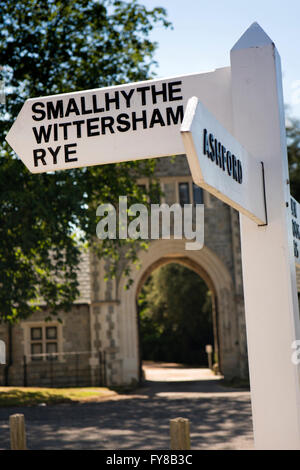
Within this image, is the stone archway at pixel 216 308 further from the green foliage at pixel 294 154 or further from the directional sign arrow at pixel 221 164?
the directional sign arrow at pixel 221 164

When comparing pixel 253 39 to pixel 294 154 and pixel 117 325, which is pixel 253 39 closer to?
pixel 117 325

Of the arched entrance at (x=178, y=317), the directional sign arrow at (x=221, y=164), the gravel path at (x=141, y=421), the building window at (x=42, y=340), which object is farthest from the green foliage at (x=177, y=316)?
the directional sign arrow at (x=221, y=164)

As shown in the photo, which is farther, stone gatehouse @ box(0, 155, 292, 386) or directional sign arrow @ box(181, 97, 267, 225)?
stone gatehouse @ box(0, 155, 292, 386)

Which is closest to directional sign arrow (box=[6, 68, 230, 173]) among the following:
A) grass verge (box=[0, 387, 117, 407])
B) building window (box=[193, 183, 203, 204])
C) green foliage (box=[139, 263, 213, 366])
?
A: grass verge (box=[0, 387, 117, 407])

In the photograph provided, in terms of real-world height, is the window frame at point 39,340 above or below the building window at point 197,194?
below

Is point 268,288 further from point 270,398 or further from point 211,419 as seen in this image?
point 211,419

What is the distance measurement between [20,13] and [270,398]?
13578 mm

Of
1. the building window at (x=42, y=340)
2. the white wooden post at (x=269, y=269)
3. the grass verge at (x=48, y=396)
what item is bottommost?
the grass verge at (x=48, y=396)

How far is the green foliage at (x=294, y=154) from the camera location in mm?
20573

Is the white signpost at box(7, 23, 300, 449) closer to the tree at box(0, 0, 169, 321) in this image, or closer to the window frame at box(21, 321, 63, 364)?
the tree at box(0, 0, 169, 321)

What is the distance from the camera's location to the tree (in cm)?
1248

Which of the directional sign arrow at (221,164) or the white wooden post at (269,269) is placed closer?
the directional sign arrow at (221,164)

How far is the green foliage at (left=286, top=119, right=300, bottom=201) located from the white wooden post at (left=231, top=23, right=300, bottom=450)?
19146 millimetres

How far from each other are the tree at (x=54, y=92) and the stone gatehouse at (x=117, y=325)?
5989 mm
